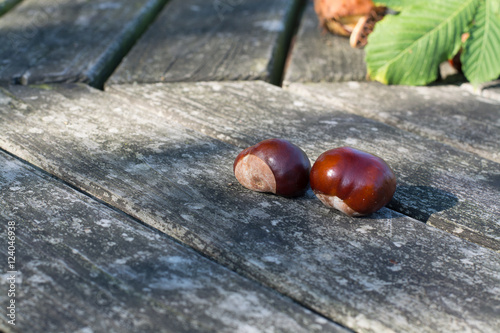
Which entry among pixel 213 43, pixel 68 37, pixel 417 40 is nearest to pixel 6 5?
pixel 68 37

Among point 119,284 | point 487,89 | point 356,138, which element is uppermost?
point 487,89

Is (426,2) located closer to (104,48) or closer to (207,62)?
(207,62)

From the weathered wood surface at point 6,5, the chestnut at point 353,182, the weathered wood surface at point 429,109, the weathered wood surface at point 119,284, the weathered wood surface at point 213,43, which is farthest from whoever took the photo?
the weathered wood surface at point 6,5

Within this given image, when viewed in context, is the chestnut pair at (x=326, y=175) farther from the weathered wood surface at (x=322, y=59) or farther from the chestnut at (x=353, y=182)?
the weathered wood surface at (x=322, y=59)

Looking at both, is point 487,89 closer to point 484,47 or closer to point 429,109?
point 484,47

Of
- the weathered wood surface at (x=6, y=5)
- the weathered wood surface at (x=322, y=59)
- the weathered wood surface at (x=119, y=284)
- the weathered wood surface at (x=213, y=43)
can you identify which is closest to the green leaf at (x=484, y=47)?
the weathered wood surface at (x=322, y=59)

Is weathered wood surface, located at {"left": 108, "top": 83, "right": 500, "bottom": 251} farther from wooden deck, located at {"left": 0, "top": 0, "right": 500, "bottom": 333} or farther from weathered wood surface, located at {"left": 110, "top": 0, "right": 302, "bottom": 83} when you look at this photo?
weathered wood surface, located at {"left": 110, "top": 0, "right": 302, "bottom": 83}

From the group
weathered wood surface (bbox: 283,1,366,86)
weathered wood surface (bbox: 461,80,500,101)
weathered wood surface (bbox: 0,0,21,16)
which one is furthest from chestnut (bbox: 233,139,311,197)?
weathered wood surface (bbox: 0,0,21,16)
